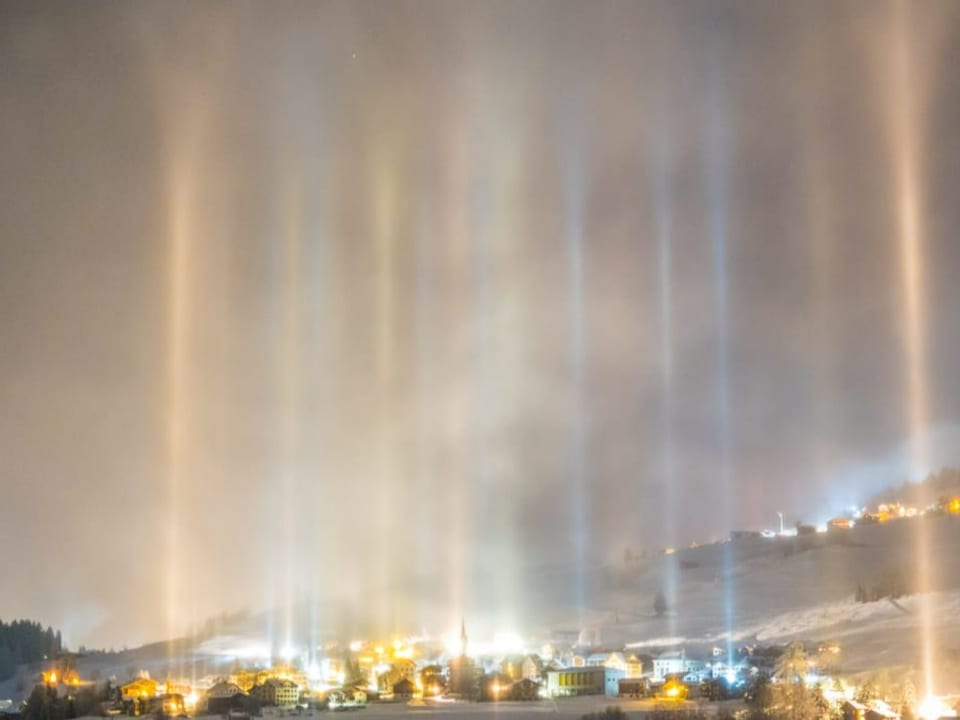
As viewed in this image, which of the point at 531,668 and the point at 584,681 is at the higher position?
the point at 531,668

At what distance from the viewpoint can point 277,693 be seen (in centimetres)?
3634

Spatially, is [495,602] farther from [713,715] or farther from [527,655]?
[713,715]

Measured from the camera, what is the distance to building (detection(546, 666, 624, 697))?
3481 centimetres

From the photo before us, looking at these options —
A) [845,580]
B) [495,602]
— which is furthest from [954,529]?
[495,602]

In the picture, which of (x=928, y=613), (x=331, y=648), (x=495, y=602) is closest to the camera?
(x=928, y=613)

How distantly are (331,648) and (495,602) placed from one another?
10396mm

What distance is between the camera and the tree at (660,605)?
54581 millimetres

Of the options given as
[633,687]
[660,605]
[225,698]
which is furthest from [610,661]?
[660,605]

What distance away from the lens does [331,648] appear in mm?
56719

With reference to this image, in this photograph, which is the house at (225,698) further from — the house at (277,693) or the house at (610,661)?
the house at (610,661)

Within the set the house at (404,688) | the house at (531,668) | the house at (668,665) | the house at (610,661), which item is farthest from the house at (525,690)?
the house at (404,688)

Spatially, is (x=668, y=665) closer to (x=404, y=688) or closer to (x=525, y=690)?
(x=525, y=690)

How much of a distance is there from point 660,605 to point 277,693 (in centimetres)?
2549

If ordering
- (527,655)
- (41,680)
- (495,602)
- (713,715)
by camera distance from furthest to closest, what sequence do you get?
1. (495,602)
2. (41,680)
3. (527,655)
4. (713,715)
